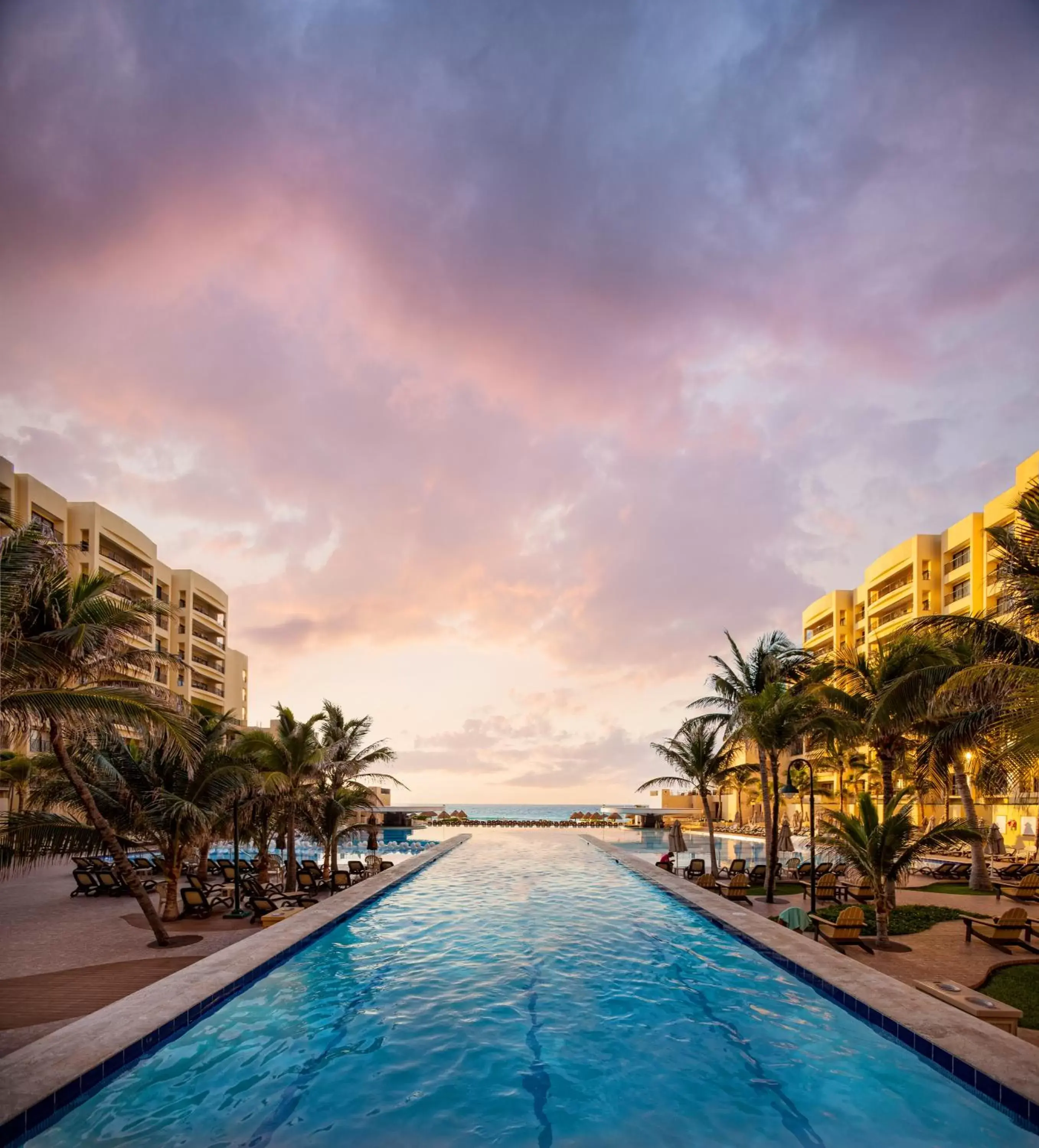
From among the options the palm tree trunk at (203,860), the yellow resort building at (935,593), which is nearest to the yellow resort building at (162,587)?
the palm tree trunk at (203,860)

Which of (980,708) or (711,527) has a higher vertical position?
(711,527)

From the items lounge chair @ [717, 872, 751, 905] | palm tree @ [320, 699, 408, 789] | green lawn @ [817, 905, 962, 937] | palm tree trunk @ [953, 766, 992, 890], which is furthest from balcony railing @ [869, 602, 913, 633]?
palm tree @ [320, 699, 408, 789]

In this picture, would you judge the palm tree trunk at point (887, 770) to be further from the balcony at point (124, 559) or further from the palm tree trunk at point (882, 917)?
the balcony at point (124, 559)

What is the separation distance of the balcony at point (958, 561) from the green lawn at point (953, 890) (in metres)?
28.9

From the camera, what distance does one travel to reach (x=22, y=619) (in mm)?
9227

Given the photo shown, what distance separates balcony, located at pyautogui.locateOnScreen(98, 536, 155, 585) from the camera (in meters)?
44.5

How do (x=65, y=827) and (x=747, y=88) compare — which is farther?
(x=747, y=88)

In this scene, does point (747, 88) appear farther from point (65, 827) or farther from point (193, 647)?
point (193, 647)

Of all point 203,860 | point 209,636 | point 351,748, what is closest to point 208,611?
point 209,636

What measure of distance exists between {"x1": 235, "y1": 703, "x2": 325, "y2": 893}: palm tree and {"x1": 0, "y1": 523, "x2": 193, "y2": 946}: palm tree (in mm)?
5848

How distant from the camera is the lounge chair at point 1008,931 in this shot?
11555 mm

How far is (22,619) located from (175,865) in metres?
7.18

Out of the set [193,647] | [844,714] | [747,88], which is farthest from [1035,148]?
[193,647]

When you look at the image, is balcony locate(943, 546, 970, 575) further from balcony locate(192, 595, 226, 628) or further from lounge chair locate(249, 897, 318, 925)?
balcony locate(192, 595, 226, 628)
